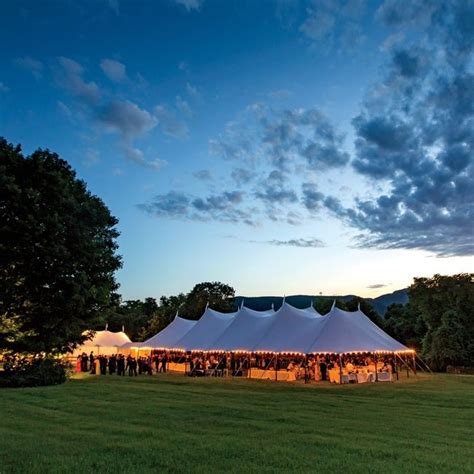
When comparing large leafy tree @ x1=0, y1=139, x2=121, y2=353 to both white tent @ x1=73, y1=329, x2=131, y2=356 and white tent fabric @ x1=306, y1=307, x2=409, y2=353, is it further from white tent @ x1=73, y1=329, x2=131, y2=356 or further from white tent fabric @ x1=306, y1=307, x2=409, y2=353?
white tent @ x1=73, y1=329, x2=131, y2=356

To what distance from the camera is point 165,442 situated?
866cm

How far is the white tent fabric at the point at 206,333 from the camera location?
3241cm

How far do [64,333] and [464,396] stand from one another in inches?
625

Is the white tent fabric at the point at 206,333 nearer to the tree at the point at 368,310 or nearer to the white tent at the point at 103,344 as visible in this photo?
the white tent at the point at 103,344

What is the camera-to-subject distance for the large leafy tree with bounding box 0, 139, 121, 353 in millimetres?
20578

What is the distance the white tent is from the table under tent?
31.8 feet

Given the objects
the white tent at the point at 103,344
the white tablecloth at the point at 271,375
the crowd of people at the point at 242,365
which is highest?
the white tent at the point at 103,344

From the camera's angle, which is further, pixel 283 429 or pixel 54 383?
pixel 54 383

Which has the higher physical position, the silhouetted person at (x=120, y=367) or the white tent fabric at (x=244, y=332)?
the white tent fabric at (x=244, y=332)

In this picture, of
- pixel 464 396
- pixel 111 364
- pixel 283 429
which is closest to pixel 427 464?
pixel 283 429

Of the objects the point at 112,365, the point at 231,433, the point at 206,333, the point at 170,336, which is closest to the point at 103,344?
the point at 170,336

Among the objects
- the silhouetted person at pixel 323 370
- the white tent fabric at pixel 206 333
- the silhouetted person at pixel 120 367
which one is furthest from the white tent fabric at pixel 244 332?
the silhouetted person at pixel 120 367

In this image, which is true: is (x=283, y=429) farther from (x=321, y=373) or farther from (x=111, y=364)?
(x=111, y=364)

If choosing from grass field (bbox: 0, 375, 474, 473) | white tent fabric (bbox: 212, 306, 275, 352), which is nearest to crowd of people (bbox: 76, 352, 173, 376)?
white tent fabric (bbox: 212, 306, 275, 352)
